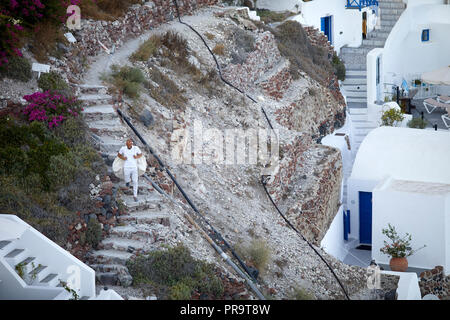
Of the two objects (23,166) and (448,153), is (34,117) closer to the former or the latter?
(23,166)

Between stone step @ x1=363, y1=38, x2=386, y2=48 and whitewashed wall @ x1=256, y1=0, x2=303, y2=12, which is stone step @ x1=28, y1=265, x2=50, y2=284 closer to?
whitewashed wall @ x1=256, y1=0, x2=303, y2=12

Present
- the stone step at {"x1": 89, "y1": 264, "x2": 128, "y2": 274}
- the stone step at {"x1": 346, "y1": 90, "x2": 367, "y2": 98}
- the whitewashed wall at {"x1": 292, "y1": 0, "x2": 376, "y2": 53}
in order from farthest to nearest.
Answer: the whitewashed wall at {"x1": 292, "y1": 0, "x2": 376, "y2": 53}
the stone step at {"x1": 346, "y1": 90, "x2": 367, "y2": 98}
the stone step at {"x1": 89, "y1": 264, "x2": 128, "y2": 274}

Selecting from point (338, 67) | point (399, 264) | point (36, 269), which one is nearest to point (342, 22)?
point (338, 67)

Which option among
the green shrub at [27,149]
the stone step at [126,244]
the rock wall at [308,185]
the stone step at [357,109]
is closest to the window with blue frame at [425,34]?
the stone step at [357,109]

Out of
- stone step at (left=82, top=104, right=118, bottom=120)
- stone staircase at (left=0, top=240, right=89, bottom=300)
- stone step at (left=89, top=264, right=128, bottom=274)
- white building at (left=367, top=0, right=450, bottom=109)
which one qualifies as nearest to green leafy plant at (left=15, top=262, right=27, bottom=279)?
stone staircase at (left=0, top=240, right=89, bottom=300)

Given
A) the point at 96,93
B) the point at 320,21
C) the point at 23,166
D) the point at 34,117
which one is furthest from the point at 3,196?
the point at 320,21

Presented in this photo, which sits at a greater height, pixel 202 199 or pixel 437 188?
pixel 202 199

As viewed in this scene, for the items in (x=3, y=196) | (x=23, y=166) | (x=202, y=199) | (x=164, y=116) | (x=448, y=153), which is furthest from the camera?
(x=448, y=153)

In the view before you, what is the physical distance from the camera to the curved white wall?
31.8 meters

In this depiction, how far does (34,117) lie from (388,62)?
20.9 m

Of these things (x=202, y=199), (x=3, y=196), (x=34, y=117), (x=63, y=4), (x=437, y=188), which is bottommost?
(x=437, y=188)

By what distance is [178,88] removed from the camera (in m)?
17.3

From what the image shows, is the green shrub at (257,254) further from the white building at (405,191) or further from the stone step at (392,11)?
the stone step at (392,11)

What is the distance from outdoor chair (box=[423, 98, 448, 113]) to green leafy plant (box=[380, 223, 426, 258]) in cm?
895
